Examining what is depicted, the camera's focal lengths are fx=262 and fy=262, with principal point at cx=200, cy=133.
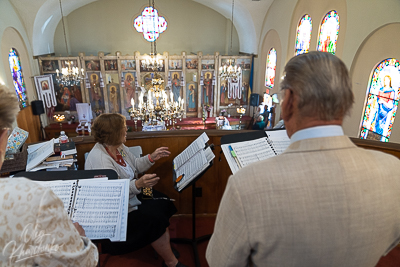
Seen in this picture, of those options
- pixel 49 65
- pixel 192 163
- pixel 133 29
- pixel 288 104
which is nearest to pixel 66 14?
pixel 49 65

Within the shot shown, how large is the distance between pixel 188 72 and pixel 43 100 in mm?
5948

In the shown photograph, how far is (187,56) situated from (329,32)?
20.1 feet

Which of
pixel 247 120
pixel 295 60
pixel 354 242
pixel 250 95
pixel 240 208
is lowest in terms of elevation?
pixel 247 120

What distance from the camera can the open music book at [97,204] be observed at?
142 centimetres

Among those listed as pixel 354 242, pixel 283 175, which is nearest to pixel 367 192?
pixel 354 242

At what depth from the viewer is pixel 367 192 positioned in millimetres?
802

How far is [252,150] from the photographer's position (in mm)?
1747

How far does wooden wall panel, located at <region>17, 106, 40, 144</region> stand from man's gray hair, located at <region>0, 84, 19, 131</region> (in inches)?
352

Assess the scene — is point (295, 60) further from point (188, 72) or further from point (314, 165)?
point (188, 72)

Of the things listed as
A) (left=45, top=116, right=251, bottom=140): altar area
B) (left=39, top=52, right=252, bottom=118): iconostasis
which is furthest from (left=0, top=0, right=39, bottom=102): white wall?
(left=45, top=116, right=251, bottom=140): altar area

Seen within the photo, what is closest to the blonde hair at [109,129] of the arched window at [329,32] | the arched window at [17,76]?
the arched window at [329,32]

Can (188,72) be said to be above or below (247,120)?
above

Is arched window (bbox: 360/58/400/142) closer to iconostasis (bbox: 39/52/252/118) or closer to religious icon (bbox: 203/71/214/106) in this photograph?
iconostasis (bbox: 39/52/252/118)

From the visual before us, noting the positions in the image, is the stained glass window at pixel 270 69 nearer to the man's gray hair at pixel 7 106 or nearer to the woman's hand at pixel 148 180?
the woman's hand at pixel 148 180
